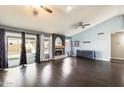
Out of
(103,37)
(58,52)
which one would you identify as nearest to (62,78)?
(58,52)

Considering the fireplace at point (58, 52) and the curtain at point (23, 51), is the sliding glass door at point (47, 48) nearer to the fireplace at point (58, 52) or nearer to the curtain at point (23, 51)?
the fireplace at point (58, 52)

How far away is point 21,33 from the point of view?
21.5ft

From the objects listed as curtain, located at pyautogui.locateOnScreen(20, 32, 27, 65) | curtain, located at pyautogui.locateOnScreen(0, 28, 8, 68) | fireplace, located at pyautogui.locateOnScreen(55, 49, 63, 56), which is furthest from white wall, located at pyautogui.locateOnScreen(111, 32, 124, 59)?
curtain, located at pyautogui.locateOnScreen(0, 28, 8, 68)

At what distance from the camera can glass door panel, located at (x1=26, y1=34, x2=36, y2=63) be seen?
7215 millimetres

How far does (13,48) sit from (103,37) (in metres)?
6.48

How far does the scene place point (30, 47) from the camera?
7.48 m

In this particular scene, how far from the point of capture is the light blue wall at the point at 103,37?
25.9 ft

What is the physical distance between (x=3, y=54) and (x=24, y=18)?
2.08m

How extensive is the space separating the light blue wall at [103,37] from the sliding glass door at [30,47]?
4786mm

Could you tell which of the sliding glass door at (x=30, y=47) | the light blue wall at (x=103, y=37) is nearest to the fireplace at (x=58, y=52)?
the light blue wall at (x=103, y=37)

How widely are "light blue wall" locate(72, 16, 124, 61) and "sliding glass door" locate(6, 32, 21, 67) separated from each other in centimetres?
590

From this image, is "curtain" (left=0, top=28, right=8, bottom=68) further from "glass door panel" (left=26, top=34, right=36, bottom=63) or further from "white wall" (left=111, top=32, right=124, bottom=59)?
"white wall" (left=111, top=32, right=124, bottom=59)

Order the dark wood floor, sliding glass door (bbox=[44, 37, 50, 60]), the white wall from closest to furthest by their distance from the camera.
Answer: the dark wood floor, sliding glass door (bbox=[44, 37, 50, 60]), the white wall
